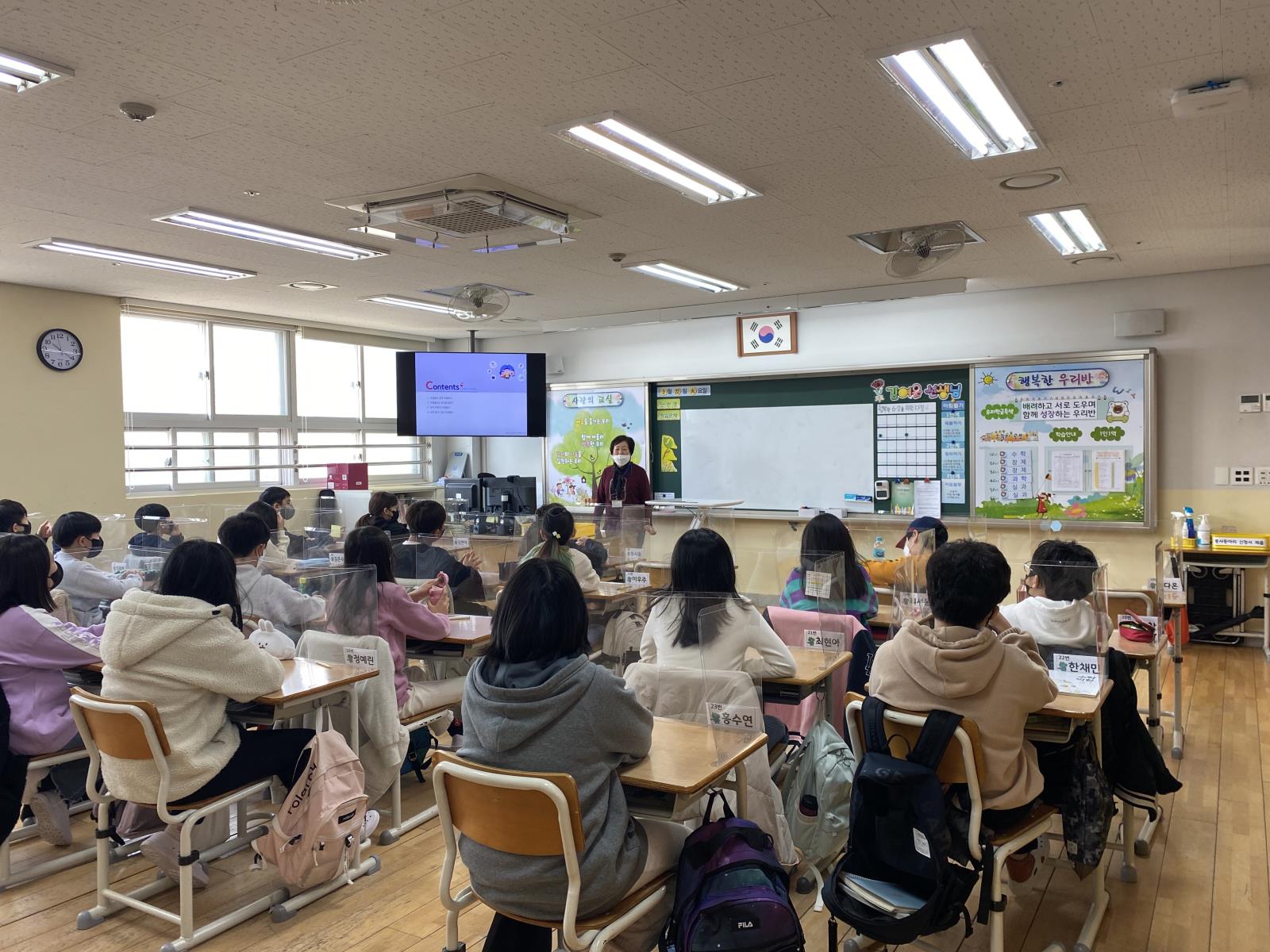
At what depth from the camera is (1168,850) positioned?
3.12 meters

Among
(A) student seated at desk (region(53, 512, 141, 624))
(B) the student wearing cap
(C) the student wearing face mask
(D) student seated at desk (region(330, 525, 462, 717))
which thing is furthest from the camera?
(C) the student wearing face mask

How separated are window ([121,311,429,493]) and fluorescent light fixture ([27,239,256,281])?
1.55 metres

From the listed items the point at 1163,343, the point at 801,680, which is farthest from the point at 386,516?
the point at 1163,343

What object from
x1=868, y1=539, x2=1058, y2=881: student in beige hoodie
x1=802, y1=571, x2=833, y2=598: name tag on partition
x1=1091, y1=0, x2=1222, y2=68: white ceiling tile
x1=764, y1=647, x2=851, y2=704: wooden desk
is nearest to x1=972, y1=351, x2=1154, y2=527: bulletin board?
x1=802, y1=571, x2=833, y2=598: name tag on partition

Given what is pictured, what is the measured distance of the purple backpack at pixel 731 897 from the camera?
1784 mm

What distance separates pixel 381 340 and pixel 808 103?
22.4 ft

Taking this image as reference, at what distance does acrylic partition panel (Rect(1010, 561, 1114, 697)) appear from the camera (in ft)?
8.49

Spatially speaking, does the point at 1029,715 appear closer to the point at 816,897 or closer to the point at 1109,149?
the point at 816,897

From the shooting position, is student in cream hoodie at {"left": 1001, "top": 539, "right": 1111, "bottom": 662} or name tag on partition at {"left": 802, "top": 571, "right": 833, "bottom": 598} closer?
student in cream hoodie at {"left": 1001, "top": 539, "right": 1111, "bottom": 662}

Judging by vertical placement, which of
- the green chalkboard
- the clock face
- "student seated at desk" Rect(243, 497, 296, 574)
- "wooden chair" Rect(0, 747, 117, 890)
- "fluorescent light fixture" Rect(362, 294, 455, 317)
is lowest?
"wooden chair" Rect(0, 747, 117, 890)

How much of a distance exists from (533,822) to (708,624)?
1.01m

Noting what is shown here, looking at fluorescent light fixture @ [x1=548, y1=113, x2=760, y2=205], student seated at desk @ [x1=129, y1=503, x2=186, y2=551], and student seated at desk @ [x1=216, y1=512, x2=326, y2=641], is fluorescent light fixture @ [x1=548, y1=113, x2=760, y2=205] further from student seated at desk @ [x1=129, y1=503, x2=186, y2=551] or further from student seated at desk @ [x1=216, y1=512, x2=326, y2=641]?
student seated at desk @ [x1=129, y1=503, x2=186, y2=551]

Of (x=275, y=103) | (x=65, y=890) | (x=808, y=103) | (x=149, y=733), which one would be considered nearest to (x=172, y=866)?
(x=65, y=890)

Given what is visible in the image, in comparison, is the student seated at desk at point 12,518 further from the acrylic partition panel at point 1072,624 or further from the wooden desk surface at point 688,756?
the acrylic partition panel at point 1072,624
